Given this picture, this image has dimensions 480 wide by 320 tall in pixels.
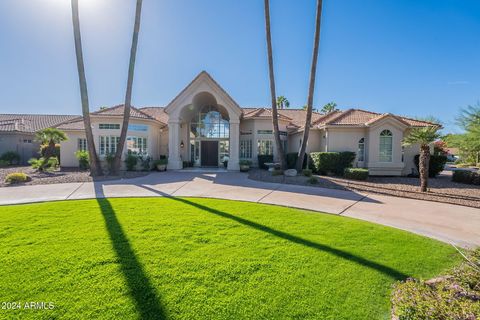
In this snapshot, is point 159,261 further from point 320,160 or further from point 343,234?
point 320,160

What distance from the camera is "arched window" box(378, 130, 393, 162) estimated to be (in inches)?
667

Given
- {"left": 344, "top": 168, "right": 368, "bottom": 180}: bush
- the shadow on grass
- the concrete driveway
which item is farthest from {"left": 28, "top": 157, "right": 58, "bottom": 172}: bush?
{"left": 344, "top": 168, "right": 368, "bottom": 180}: bush

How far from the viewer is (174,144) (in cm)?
1909

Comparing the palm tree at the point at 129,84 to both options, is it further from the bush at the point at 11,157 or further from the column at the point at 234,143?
the bush at the point at 11,157

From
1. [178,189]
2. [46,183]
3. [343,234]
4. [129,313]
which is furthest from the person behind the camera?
[46,183]

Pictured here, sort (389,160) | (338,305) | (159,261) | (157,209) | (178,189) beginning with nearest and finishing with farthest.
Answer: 1. (338,305)
2. (159,261)
3. (157,209)
4. (178,189)
5. (389,160)

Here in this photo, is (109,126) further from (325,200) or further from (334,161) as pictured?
(334,161)

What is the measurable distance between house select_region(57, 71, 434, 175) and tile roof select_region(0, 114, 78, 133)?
30.1ft

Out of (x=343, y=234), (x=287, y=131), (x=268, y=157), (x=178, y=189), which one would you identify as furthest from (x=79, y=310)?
(x=287, y=131)

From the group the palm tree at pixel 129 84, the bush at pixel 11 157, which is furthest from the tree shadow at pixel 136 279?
the bush at pixel 11 157

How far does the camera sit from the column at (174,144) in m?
18.9

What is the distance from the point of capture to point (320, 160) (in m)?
17.2

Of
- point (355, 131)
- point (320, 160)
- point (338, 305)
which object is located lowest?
point (338, 305)

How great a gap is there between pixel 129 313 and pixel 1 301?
6.21ft
